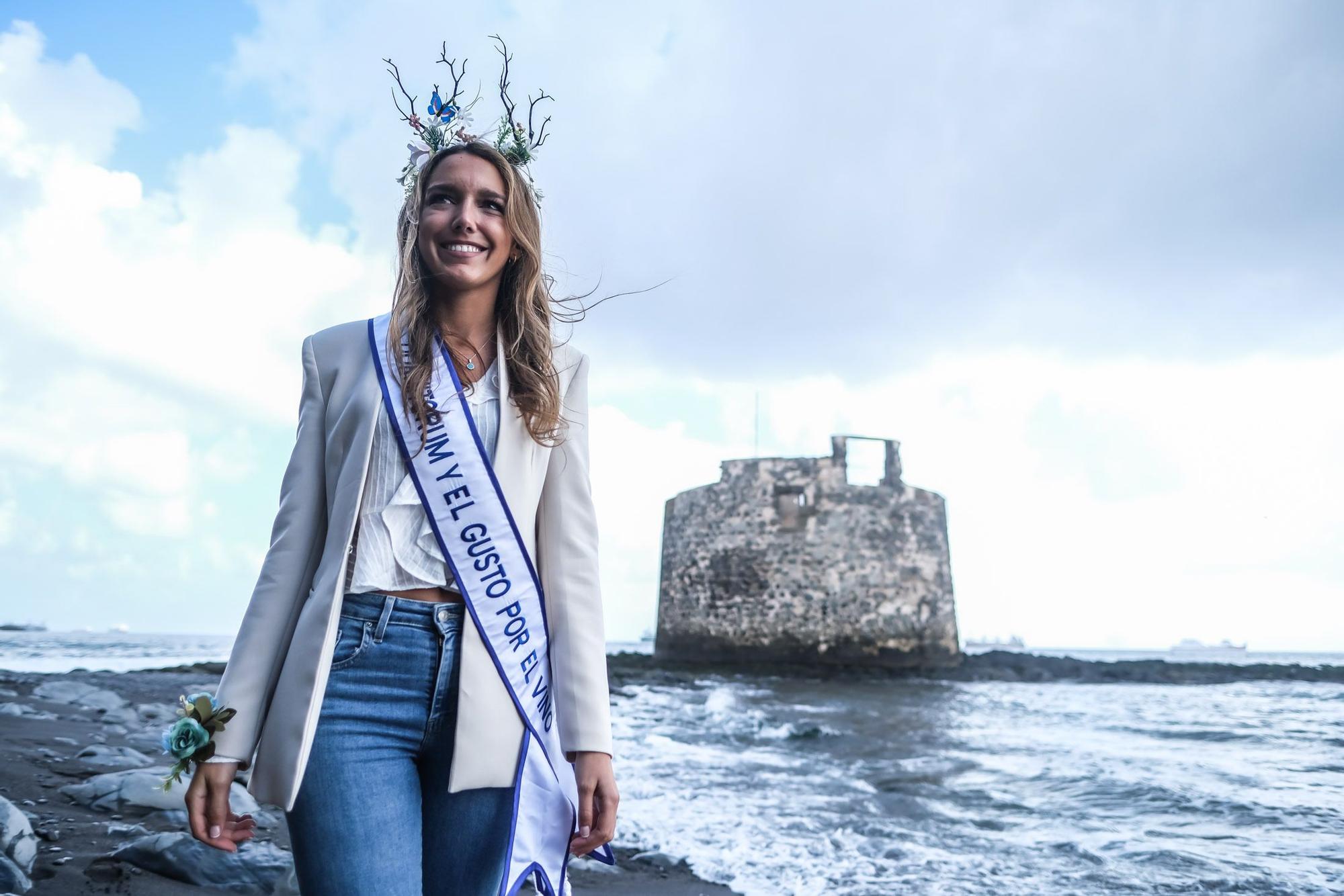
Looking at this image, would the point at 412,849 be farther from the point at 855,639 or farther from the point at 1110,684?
the point at 1110,684

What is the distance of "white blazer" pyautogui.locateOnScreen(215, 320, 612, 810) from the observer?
116 cm

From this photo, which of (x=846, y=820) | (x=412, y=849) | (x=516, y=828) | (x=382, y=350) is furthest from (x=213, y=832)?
(x=846, y=820)

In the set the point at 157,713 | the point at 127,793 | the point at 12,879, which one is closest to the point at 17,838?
the point at 12,879

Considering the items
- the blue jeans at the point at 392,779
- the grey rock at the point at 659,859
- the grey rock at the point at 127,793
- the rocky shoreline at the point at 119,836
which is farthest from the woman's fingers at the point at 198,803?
the grey rock at the point at 659,859

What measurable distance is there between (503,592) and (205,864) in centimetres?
182

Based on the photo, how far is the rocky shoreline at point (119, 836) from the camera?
2426 mm

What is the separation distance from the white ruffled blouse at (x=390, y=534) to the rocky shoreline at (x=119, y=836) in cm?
156

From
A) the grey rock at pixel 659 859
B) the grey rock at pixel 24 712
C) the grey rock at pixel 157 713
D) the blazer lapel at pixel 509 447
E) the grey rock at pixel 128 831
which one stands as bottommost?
the grey rock at pixel 659 859

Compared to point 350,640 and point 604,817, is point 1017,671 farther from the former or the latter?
point 350,640

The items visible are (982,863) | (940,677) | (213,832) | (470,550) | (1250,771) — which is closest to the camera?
(213,832)

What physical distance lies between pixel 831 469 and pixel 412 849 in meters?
18.6

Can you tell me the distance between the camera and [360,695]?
118 cm

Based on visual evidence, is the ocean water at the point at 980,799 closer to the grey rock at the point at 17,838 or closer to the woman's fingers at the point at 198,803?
the grey rock at the point at 17,838

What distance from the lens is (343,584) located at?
3.95ft
